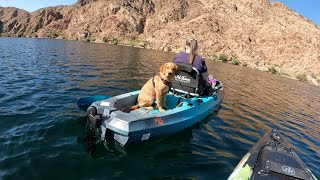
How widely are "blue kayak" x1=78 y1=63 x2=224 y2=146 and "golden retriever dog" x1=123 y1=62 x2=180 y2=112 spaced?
0.25 metres

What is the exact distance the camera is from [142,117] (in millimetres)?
7000

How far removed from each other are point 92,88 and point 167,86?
6.96 metres

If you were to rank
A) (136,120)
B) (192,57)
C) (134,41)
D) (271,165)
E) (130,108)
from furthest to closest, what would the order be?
1. (134,41)
2. (192,57)
3. (130,108)
4. (136,120)
5. (271,165)

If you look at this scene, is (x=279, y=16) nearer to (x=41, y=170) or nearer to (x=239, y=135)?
(x=239, y=135)

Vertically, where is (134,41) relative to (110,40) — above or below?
above

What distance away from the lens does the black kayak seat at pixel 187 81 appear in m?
9.85

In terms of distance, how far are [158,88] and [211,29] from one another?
77.4 meters

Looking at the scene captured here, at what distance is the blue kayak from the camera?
261 inches

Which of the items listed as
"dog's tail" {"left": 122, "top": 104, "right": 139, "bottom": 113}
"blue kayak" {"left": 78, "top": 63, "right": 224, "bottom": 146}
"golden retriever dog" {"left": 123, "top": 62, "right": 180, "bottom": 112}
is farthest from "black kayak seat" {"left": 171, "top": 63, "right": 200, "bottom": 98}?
"dog's tail" {"left": 122, "top": 104, "right": 139, "bottom": 113}

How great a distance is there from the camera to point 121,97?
855 centimetres

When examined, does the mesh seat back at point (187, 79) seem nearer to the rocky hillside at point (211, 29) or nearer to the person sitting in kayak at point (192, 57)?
the person sitting in kayak at point (192, 57)

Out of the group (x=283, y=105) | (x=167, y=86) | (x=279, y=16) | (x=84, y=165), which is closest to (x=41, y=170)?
(x=84, y=165)

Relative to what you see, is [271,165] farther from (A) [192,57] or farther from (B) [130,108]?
(A) [192,57]

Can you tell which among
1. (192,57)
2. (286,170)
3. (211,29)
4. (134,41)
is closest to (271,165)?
(286,170)
